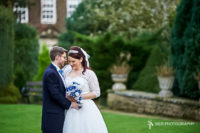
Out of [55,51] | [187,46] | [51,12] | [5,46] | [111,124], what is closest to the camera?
[55,51]

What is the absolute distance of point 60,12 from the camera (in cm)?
2875

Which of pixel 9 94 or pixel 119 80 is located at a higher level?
pixel 119 80

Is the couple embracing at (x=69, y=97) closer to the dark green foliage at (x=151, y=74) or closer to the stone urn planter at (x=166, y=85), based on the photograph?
the stone urn planter at (x=166, y=85)

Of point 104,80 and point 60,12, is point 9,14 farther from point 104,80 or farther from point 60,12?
point 60,12

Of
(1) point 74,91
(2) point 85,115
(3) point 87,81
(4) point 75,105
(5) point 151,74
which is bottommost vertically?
(5) point 151,74

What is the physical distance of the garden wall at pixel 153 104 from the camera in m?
9.87

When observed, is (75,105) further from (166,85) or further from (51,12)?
(51,12)

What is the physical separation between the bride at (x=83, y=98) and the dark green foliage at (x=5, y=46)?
889cm

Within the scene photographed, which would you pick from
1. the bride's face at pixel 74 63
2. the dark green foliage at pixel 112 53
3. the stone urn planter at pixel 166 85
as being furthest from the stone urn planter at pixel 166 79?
the bride's face at pixel 74 63

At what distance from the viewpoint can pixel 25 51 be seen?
16.7 metres

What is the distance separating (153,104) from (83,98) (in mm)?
6301

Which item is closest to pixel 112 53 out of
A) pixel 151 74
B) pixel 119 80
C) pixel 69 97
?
pixel 119 80

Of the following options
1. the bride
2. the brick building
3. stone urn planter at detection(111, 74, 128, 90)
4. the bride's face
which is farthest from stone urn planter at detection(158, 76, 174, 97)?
the brick building

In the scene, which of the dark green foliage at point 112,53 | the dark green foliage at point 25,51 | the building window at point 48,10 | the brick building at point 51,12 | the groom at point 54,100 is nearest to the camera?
the groom at point 54,100
